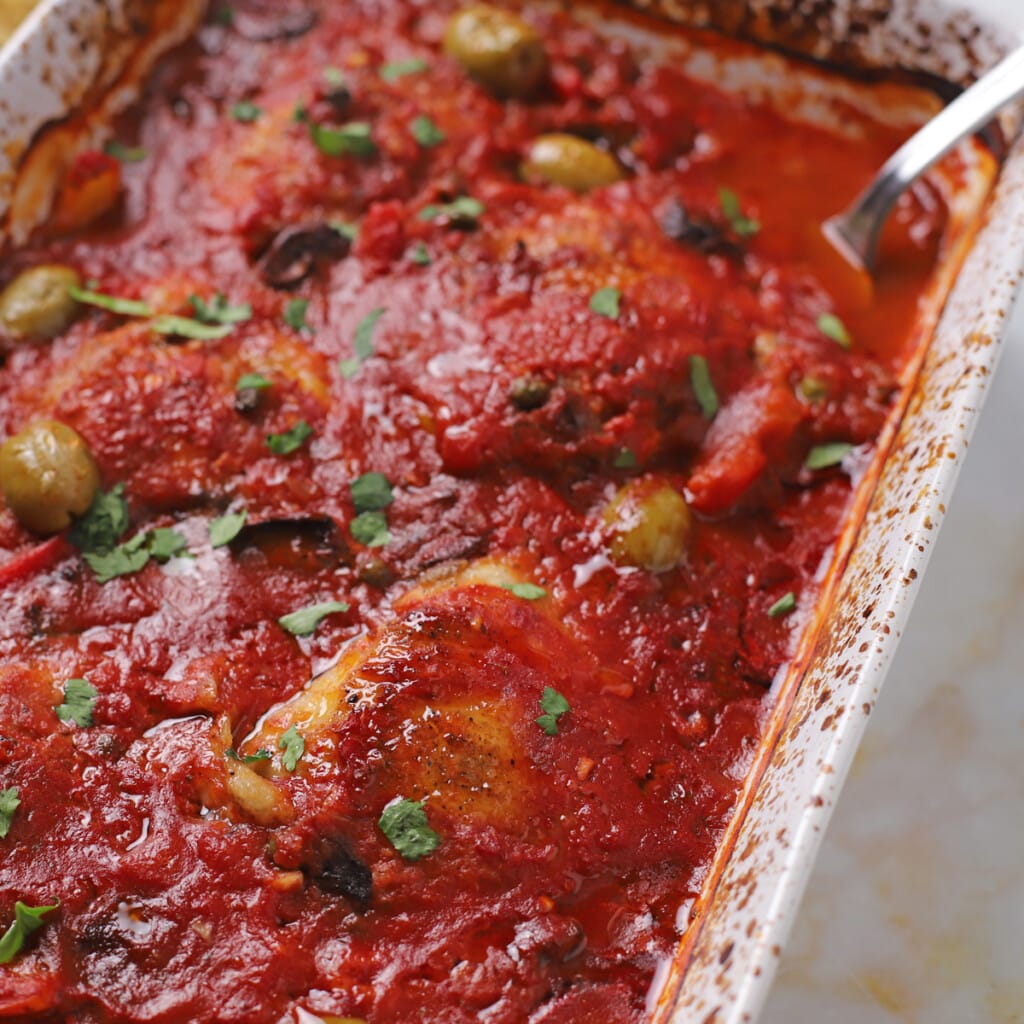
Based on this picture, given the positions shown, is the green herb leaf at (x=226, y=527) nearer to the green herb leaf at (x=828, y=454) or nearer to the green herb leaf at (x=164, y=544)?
the green herb leaf at (x=164, y=544)

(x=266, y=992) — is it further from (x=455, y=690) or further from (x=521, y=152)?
(x=521, y=152)

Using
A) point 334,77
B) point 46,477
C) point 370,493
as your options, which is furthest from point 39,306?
point 334,77

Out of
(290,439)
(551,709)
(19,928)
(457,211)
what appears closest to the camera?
(19,928)

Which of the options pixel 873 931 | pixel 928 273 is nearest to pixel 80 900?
pixel 873 931

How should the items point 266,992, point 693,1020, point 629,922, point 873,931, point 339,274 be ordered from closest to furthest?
point 693,1020
point 266,992
point 629,922
point 873,931
point 339,274

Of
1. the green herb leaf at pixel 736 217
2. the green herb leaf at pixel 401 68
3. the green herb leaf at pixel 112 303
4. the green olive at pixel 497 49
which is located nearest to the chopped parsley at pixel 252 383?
the green herb leaf at pixel 112 303

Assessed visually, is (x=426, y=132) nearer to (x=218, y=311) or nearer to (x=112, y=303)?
(x=218, y=311)

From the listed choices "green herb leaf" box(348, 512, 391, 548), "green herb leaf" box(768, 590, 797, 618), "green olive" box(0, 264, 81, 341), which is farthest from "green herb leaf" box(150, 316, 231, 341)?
"green herb leaf" box(768, 590, 797, 618)

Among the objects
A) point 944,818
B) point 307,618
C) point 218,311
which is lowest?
point 944,818
